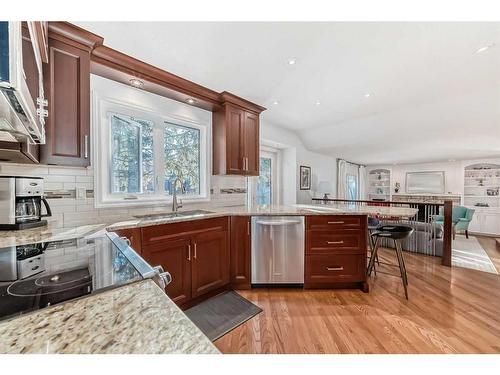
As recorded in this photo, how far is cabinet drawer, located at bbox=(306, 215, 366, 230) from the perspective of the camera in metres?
2.35

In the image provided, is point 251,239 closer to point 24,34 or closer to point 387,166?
point 24,34

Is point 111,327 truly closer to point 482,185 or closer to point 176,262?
point 176,262

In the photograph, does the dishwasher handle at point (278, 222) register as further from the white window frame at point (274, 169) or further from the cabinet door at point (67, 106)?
the white window frame at point (274, 169)

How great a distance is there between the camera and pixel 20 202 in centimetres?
138

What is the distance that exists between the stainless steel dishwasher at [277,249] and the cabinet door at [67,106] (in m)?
1.67

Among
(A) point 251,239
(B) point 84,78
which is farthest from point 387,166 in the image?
(B) point 84,78

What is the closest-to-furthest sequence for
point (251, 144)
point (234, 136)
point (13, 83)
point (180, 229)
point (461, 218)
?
point (13, 83) < point (180, 229) < point (234, 136) < point (251, 144) < point (461, 218)

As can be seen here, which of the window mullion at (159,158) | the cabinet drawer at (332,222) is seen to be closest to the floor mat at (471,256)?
the cabinet drawer at (332,222)

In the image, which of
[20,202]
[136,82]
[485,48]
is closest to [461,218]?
[485,48]

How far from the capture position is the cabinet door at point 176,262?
177cm

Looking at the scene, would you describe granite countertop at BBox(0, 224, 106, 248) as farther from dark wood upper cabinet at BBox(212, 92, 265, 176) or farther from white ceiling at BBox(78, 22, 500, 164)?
dark wood upper cabinet at BBox(212, 92, 265, 176)

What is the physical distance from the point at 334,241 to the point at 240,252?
104cm

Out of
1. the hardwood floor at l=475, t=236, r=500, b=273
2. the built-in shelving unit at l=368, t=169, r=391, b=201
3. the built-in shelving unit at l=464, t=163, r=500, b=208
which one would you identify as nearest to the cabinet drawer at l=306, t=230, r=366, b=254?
the hardwood floor at l=475, t=236, r=500, b=273

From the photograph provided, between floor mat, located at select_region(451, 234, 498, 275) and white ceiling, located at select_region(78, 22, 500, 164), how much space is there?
2224 mm
